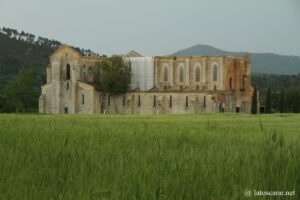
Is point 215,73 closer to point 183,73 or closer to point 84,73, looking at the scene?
point 183,73

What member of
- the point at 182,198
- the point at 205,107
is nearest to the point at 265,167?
the point at 182,198

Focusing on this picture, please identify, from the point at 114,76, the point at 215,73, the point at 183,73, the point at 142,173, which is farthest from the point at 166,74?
the point at 142,173

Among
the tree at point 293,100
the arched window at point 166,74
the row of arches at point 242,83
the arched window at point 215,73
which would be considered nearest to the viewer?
the tree at point 293,100

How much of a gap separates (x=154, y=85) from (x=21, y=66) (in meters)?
31.8

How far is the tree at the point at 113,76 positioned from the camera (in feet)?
251

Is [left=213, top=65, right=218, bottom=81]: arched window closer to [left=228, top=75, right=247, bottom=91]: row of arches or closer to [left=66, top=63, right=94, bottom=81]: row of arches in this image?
[left=228, top=75, right=247, bottom=91]: row of arches

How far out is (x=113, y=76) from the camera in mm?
76312

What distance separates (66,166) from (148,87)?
73091 mm

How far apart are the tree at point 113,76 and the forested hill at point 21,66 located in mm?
9159

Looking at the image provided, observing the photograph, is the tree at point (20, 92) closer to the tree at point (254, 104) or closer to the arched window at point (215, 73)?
the arched window at point (215, 73)

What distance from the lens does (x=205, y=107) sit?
71688 millimetres

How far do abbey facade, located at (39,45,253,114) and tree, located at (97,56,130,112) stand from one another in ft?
3.03

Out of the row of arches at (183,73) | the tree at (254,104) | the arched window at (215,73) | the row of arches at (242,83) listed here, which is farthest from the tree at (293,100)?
the row of arches at (183,73)

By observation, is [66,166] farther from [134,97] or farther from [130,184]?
[134,97]
